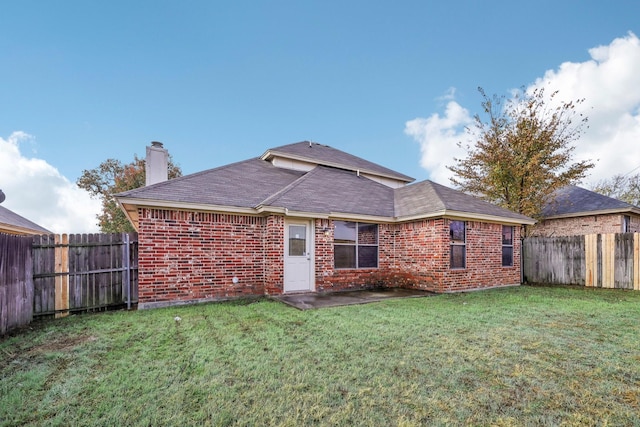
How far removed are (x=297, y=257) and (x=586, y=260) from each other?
33.4ft

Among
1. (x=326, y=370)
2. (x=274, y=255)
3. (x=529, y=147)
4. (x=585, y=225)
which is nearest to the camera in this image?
(x=326, y=370)

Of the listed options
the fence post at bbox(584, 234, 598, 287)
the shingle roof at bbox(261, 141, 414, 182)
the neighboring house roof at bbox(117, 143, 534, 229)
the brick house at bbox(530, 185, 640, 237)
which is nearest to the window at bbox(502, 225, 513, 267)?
the neighboring house roof at bbox(117, 143, 534, 229)

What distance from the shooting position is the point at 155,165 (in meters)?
9.45

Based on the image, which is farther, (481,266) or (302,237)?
(481,266)

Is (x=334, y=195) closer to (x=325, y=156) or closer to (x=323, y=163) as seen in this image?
(x=323, y=163)

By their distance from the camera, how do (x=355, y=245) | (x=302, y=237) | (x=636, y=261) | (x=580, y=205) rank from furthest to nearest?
(x=580, y=205) < (x=355, y=245) < (x=636, y=261) < (x=302, y=237)

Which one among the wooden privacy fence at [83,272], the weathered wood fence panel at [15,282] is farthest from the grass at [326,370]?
the wooden privacy fence at [83,272]

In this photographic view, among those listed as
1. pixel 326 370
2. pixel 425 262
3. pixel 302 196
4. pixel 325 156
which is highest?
pixel 325 156

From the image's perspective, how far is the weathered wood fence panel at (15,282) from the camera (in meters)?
4.73

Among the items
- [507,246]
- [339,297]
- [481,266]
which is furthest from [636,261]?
[339,297]

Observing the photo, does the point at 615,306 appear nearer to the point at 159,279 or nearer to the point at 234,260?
the point at 234,260

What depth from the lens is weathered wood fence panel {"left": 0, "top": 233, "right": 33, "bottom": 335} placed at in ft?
15.5

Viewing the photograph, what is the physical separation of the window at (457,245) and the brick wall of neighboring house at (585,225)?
9.93 metres

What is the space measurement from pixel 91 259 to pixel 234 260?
123 inches
